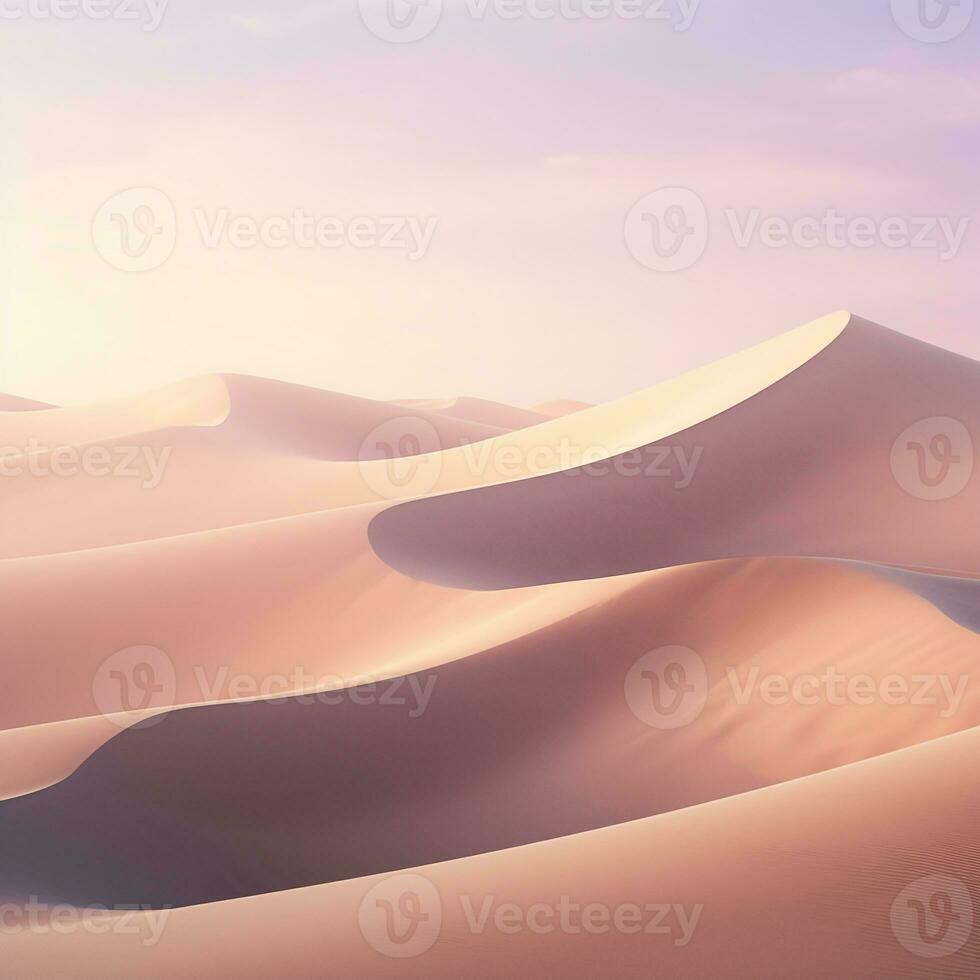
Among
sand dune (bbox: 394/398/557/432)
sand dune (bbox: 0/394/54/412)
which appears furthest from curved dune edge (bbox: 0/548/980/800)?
sand dune (bbox: 0/394/54/412)

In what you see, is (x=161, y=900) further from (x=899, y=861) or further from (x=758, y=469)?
(x=758, y=469)

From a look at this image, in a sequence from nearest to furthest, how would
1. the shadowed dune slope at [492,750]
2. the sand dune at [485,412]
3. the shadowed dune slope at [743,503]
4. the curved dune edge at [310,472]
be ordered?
1. the shadowed dune slope at [492,750]
2. the shadowed dune slope at [743,503]
3. the curved dune edge at [310,472]
4. the sand dune at [485,412]

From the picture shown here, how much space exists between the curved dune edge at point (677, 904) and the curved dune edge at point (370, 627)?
311 cm

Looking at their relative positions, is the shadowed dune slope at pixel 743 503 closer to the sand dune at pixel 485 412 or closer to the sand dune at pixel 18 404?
the sand dune at pixel 485 412

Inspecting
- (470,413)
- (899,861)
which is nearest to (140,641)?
(899,861)

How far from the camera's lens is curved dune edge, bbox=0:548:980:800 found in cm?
758

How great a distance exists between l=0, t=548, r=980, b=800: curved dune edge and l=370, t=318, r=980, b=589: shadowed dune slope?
983 millimetres

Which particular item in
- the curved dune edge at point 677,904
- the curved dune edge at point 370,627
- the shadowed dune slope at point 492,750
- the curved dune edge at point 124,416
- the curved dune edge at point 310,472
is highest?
the curved dune edge at point 124,416

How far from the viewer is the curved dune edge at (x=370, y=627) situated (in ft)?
24.9

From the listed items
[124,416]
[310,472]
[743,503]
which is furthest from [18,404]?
[743,503]

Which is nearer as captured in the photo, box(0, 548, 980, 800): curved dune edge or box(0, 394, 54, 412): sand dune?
box(0, 548, 980, 800): curved dune edge

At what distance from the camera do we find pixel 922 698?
767cm

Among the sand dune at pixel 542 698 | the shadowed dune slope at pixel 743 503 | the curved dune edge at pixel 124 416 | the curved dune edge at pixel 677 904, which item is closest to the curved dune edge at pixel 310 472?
the sand dune at pixel 542 698

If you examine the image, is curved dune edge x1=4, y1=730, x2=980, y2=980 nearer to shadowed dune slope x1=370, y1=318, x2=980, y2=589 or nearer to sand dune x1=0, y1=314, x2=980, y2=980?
sand dune x1=0, y1=314, x2=980, y2=980
